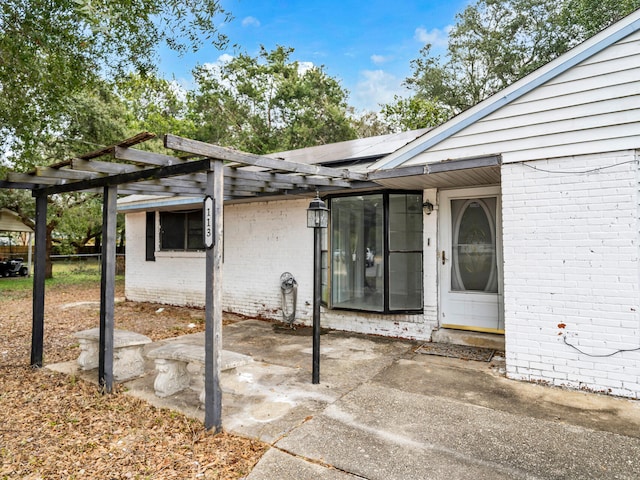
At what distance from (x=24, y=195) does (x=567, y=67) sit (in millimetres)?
17114

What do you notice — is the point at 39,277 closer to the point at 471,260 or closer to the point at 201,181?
the point at 201,181

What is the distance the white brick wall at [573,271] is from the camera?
386 cm

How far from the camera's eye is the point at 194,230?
9469 millimetres

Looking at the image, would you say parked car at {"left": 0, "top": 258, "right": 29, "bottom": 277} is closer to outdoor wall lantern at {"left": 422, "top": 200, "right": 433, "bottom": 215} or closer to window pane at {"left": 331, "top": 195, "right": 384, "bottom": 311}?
window pane at {"left": 331, "top": 195, "right": 384, "bottom": 311}

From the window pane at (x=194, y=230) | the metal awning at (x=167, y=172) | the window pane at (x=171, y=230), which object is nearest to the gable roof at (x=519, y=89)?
the metal awning at (x=167, y=172)

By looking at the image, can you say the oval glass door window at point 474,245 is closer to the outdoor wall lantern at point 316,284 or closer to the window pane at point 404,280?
the window pane at point 404,280

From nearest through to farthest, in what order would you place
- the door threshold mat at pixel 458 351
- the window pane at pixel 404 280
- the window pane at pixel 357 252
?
the door threshold mat at pixel 458 351 → the window pane at pixel 404 280 → the window pane at pixel 357 252

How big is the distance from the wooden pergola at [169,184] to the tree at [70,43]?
1.34m

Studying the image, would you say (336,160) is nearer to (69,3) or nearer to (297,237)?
(297,237)

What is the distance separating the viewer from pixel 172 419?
11.3 ft

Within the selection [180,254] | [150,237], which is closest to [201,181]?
[180,254]

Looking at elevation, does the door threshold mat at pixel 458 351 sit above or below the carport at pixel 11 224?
below

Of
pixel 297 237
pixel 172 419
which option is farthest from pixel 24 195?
pixel 172 419

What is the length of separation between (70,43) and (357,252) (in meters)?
4.79
